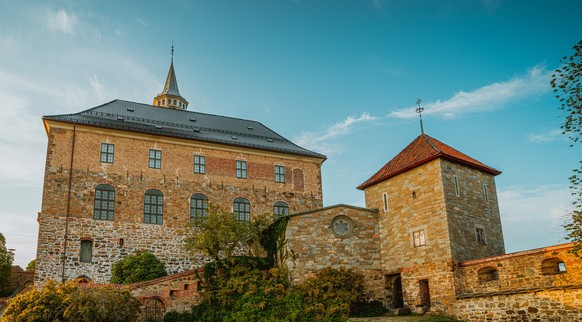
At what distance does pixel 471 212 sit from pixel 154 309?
14074mm

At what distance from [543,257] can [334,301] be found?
8.01 m

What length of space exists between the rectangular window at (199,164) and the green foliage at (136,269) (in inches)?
234

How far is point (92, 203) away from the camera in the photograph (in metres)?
27.1

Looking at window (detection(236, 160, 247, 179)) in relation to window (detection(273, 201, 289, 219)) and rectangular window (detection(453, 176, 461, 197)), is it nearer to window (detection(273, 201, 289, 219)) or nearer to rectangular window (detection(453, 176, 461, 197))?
window (detection(273, 201, 289, 219))

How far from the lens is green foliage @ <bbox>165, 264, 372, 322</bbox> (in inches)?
802

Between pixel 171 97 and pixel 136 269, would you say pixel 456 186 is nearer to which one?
pixel 136 269

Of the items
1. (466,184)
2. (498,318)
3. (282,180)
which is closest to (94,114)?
(282,180)

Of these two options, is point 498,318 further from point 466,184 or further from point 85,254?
point 85,254

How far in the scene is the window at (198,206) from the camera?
96.5 ft

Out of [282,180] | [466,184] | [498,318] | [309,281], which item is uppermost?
[282,180]

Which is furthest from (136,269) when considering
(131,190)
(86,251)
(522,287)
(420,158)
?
(522,287)

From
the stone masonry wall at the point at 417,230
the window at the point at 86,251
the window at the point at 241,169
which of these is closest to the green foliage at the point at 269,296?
the stone masonry wall at the point at 417,230

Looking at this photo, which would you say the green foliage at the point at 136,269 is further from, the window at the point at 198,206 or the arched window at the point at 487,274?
the arched window at the point at 487,274

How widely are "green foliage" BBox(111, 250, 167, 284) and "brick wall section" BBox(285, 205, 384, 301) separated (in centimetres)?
755
